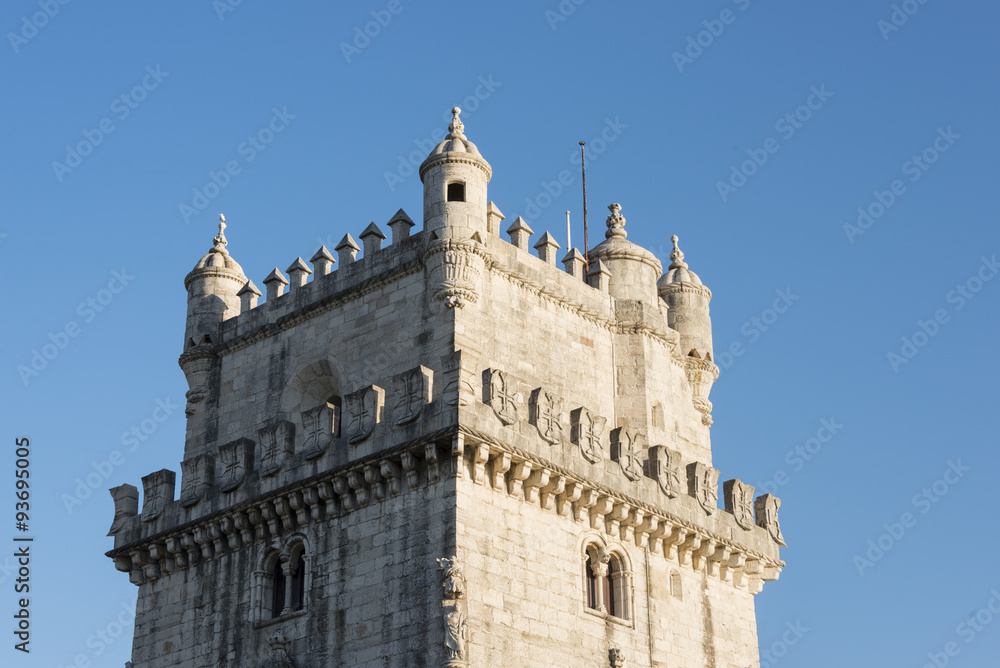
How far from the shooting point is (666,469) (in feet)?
116

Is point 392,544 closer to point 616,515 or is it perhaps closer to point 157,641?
point 616,515

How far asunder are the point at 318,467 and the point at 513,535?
15.4 ft

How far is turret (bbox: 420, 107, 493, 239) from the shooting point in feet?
112

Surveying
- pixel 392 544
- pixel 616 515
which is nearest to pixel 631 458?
pixel 616 515

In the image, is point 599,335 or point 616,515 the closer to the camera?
point 616,515

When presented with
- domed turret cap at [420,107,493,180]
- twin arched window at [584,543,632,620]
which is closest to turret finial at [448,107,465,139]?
domed turret cap at [420,107,493,180]

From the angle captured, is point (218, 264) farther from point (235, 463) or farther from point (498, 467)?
point (498, 467)

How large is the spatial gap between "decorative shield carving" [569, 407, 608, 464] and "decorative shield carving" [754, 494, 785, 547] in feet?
21.7

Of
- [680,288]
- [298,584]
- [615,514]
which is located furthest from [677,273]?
[298,584]

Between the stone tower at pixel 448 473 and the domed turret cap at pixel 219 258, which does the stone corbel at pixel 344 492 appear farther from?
the domed turret cap at pixel 219 258

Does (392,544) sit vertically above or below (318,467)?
below

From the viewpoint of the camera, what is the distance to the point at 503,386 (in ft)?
104

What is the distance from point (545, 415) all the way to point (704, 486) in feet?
19.3

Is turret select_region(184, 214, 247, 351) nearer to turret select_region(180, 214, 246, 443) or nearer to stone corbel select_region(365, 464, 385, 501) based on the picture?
turret select_region(180, 214, 246, 443)
